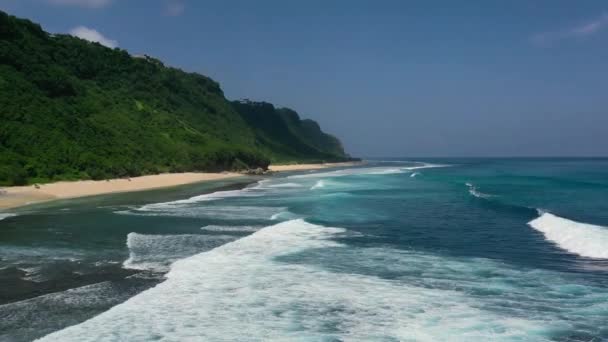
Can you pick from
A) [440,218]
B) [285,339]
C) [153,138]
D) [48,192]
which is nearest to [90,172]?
[48,192]

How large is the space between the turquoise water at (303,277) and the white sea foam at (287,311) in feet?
0.15

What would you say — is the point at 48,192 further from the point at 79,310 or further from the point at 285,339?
the point at 285,339

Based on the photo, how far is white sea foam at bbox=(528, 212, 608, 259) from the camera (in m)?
20.2

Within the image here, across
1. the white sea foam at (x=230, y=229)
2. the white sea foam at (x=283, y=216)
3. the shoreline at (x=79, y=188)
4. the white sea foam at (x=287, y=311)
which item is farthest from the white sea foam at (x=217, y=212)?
the white sea foam at (x=287, y=311)

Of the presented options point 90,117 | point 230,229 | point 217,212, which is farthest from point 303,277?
point 90,117

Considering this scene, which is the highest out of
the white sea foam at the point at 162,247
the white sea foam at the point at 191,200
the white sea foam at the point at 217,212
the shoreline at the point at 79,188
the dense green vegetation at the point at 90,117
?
the dense green vegetation at the point at 90,117

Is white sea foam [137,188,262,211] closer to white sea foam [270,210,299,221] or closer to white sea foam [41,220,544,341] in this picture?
white sea foam [270,210,299,221]

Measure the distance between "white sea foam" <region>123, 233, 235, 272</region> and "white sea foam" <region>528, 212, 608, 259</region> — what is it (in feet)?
47.7

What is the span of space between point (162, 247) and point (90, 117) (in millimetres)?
52527

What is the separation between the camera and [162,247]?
66.9ft

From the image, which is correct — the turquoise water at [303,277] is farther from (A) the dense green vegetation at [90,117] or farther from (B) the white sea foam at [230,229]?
(A) the dense green vegetation at [90,117]

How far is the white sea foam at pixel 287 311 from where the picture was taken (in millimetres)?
10711

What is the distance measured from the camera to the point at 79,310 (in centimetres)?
1207

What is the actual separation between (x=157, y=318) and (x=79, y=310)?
200 cm
